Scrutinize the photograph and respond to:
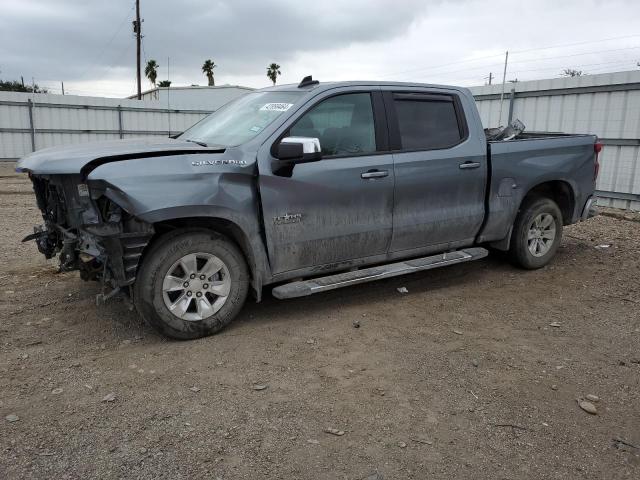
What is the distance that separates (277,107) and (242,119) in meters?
0.40

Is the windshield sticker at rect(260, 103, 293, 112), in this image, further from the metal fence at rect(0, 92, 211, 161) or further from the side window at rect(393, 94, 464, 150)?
the metal fence at rect(0, 92, 211, 161)

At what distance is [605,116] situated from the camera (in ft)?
32.9

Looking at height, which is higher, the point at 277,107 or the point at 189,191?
the point at 277,107

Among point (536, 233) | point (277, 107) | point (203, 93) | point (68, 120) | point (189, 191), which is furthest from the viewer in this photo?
point (203, 93)

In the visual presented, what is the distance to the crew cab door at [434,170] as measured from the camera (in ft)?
15.8

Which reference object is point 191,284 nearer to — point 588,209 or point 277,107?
point 277,107

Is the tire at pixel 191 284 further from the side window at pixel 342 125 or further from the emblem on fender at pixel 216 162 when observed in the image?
the side window at pixel 342 125

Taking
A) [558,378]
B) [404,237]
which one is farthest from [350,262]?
[558,378]

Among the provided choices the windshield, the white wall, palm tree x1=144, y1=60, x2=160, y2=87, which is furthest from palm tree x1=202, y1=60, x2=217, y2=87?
the windshield

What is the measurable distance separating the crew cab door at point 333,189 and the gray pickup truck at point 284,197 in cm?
1

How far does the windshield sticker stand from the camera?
4420mm

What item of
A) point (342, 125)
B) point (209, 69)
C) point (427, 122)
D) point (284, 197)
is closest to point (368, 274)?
point (284, 197)

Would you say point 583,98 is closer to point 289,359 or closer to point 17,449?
point 289,359

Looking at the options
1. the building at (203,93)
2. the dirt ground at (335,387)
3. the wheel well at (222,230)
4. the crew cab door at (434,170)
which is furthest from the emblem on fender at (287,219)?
the building at (203,93)
